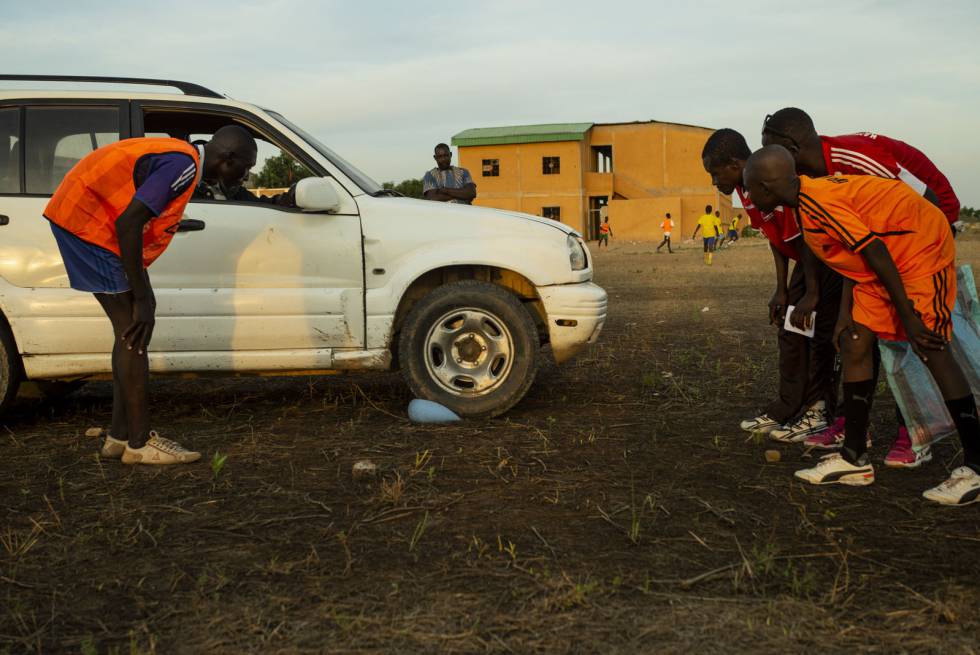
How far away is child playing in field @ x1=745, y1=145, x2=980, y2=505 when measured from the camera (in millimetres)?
3871

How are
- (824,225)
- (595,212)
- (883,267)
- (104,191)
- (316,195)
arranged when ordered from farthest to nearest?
(595,212) < (316,195) < (104,191) < (824,225) < (883,267)

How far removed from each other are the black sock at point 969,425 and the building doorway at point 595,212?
154 ft

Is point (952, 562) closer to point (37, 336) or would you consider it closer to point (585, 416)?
point (585, 416)

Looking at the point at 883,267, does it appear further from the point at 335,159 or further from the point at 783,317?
the point at 335,159

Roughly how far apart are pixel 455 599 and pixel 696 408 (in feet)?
11.0

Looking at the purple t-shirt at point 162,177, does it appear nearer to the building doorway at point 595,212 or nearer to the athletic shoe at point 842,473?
the athletic shoe at point 842,473

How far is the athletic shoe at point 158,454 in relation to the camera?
4672 mm

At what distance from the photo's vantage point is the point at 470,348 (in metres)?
5.64

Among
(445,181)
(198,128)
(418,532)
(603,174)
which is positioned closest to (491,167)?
(603,174)

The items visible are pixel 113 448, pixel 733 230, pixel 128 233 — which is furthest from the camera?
pixel 733 230

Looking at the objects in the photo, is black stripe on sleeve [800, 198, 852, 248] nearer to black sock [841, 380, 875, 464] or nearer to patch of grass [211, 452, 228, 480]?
black sock [841, 380, 875, 464]

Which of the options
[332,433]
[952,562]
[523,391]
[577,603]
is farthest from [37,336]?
[952,562]

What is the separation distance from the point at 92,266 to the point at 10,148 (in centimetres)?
151

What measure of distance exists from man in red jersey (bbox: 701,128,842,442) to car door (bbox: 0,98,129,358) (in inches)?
141
